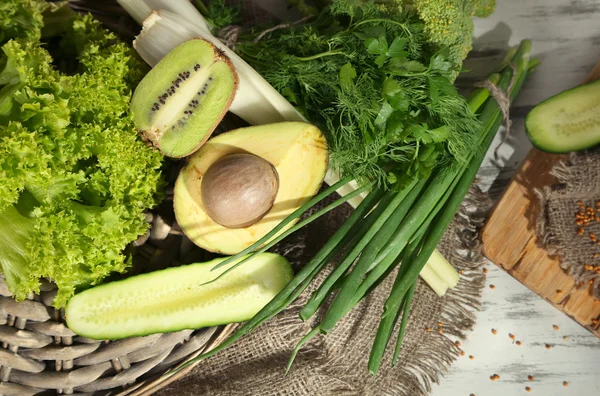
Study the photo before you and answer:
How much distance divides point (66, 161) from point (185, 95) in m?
0.30

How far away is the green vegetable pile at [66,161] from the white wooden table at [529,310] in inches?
43.0

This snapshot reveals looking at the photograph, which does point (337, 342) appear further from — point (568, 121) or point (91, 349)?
point (568, 121)

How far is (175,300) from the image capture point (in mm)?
1443

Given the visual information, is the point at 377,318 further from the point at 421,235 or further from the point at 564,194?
the point at 564,194

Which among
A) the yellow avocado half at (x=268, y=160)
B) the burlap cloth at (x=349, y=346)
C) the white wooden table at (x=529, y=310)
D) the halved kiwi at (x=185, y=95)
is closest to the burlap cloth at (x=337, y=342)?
the burlap cloth at (x=349, y=346)

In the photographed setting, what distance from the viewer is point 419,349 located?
5.67 ft

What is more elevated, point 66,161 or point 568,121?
point 66,161

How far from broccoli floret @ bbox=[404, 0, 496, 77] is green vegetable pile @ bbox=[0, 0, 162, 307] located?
718 millimetres

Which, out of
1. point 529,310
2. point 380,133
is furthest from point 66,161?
point 529,310

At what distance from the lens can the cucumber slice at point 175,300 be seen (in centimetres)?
141

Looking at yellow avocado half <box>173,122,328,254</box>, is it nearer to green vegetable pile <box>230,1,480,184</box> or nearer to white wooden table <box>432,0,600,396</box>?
green vegetable pile <box>230,1,480,184</box>

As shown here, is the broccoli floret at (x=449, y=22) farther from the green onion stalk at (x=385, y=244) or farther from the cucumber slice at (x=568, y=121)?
the cucumber slice at (x=568, y=121)

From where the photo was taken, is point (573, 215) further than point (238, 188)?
Yes

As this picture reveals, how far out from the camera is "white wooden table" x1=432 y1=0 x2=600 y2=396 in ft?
6.02
